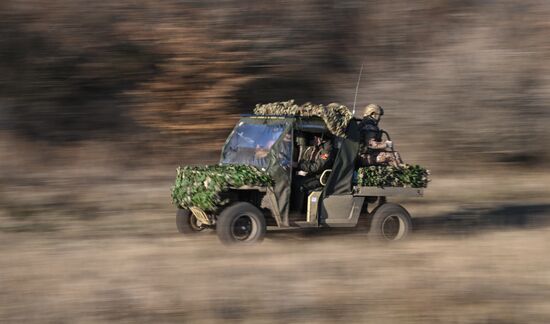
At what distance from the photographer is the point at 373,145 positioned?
470 inches

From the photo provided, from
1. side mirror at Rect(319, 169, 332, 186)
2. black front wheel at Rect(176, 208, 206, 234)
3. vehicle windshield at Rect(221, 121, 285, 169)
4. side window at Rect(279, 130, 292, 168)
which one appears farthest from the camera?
black front wheel at Rect(176, 208, 206, 234)

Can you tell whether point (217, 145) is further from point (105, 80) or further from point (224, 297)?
point (224, 297)

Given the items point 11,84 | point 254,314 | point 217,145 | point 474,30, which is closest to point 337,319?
point 254,314

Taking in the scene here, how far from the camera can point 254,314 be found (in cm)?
788

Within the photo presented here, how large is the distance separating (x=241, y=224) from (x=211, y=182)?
63 centimetres

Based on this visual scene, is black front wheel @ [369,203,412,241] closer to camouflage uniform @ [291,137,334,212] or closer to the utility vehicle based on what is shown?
the utility vehicle

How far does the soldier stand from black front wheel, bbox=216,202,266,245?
1.81 m

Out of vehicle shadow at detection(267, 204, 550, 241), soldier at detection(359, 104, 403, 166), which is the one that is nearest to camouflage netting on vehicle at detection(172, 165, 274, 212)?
vehicle shadow at detection(267, 204, 550, 241)

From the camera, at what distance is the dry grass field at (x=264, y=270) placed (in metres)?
7.92

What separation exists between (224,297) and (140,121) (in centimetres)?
1220

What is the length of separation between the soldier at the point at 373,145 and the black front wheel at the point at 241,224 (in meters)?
1.81

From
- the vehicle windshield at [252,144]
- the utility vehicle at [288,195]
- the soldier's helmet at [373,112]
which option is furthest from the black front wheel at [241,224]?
the soldier's helmet at [373,112]

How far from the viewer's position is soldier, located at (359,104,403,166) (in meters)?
11.9

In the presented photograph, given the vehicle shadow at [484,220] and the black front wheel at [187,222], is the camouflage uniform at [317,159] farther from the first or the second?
the vehicle shadow at [484,220]
